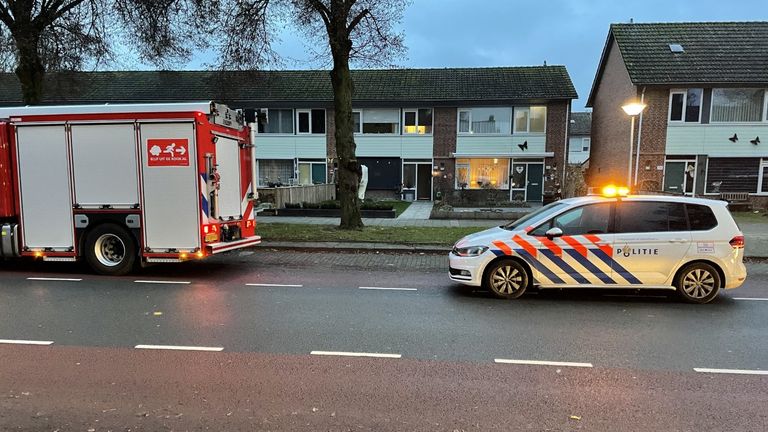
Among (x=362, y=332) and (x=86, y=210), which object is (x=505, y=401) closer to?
(x=362, y=332)

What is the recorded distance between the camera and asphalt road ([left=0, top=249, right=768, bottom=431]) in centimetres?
360

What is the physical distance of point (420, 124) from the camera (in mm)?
26922

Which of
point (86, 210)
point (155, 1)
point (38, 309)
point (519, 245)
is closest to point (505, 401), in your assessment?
point (519, 245)

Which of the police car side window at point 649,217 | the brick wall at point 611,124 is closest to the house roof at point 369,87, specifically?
the brick wall at point 611,124

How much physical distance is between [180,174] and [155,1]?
810 cm

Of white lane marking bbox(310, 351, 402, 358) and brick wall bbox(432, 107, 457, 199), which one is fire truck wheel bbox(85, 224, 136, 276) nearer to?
white lane marking bbox(310, 351, 402, 358)

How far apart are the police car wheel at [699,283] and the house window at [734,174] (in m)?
18.3

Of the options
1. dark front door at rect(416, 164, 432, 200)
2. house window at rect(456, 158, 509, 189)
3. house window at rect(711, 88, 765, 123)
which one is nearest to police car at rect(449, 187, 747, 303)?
house window at rect(711, 88, 765, 123)

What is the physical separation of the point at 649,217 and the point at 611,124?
21.1 metres

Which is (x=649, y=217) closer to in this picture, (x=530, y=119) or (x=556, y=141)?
(x=556, y=141)

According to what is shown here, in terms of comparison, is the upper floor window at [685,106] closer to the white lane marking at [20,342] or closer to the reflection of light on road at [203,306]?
the reflection of light on road at [203,306]

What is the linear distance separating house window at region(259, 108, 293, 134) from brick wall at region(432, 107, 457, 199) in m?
8.24

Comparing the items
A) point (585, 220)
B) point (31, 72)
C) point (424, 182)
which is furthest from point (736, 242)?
point (424, 182)

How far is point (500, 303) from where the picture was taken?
6898mm
